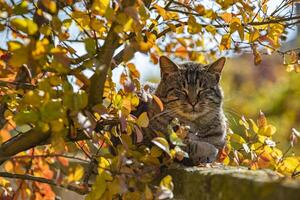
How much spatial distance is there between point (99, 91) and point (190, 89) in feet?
3.09

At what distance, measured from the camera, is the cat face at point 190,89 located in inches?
88.9

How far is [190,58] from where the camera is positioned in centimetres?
260

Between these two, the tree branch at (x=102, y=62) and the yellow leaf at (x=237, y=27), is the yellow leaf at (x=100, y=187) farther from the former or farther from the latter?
the yellow leaf at (x=237, y=27)

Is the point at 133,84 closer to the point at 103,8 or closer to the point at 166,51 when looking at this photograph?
the point at 103,8

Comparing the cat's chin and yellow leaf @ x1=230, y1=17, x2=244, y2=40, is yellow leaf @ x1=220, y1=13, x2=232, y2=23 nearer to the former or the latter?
yellow leaf @ x1=230, y1=17, x2=244, y2=40

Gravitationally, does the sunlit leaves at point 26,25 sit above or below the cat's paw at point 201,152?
above

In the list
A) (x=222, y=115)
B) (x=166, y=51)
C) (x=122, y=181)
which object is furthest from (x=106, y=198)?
(x=166, y=51)

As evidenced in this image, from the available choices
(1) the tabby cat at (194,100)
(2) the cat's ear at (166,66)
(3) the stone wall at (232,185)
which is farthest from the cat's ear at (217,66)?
(3) the stone wall at (232,185)

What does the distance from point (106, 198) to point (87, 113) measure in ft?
0.73

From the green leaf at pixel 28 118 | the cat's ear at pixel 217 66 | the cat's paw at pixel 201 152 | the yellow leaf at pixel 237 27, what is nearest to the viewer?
the green leaf at pixel 28 118

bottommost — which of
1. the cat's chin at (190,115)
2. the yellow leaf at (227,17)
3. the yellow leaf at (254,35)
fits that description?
the cat's chin at (190,115)

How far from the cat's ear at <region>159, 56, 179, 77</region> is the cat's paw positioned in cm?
42

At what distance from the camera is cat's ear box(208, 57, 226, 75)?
2.35 metres

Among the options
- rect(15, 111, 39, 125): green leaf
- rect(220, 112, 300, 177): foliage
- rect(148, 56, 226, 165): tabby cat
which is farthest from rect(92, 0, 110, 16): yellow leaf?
rect(148, 56, 226, 165): tabby cat
